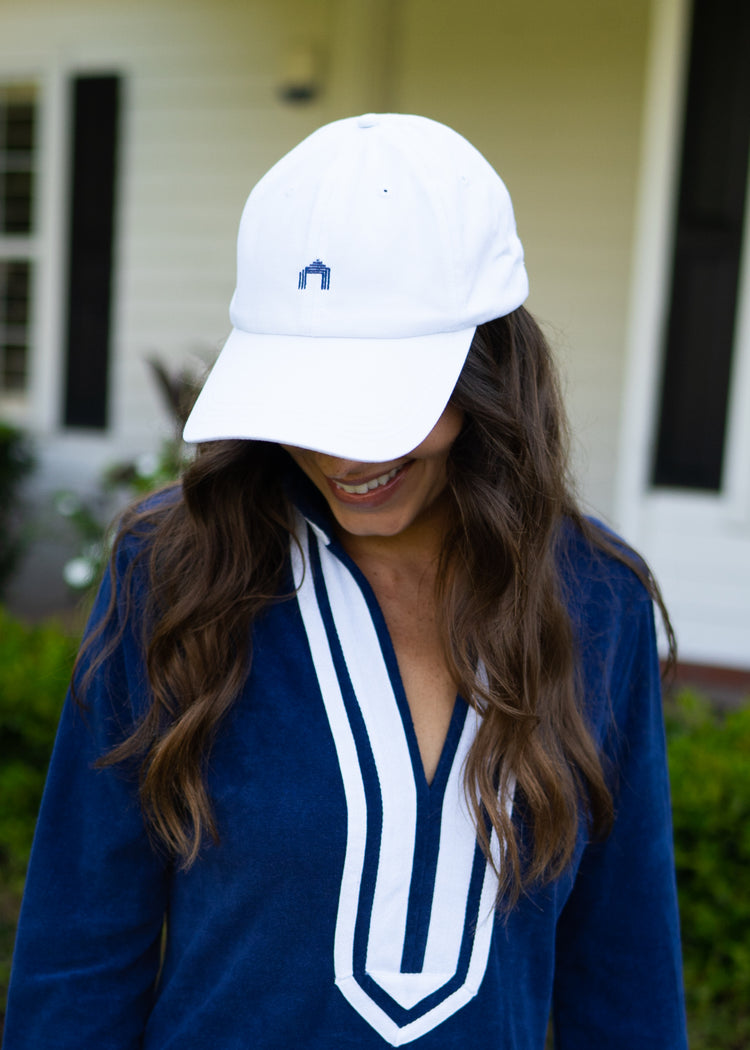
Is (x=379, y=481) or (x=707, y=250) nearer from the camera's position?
(x=379, y=481)

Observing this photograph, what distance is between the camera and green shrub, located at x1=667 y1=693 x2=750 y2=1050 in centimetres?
273

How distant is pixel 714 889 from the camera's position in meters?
2.75

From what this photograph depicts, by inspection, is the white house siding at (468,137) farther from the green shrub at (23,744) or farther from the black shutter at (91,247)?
the green shrub at (23,744)

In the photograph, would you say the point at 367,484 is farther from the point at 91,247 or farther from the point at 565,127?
the point at 91,247

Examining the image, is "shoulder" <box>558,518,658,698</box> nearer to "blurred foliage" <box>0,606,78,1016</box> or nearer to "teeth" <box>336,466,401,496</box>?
"teeth" <box>336,466,401,496</box>

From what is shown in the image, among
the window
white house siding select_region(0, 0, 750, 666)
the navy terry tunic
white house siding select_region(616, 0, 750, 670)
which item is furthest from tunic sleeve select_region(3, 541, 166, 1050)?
the window

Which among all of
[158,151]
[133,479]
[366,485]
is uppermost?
[158,151]

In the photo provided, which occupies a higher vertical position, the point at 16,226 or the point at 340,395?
the point at 16,226

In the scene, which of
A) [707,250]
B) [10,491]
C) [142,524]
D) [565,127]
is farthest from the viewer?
[10,491]

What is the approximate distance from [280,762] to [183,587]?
9.0 inches

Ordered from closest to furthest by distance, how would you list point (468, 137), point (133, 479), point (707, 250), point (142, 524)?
point (142, 524)
point (707, 250)
point (133, 479)
point (468, 137)

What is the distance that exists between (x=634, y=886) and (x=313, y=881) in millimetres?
434

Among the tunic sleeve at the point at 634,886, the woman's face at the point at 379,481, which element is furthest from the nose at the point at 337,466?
the tunic sleeve at the point at 634,886

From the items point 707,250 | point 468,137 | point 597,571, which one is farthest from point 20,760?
point 468,137
